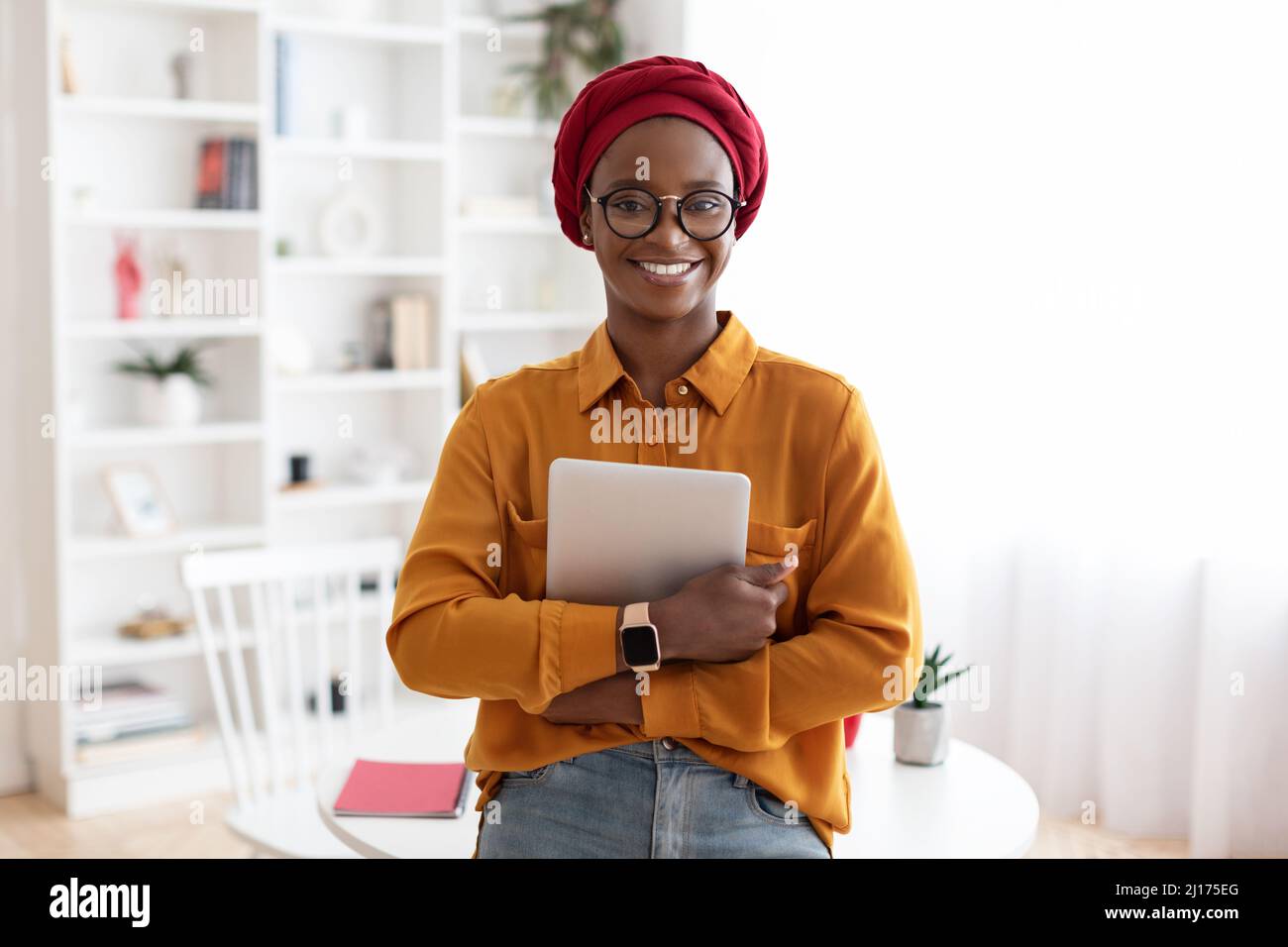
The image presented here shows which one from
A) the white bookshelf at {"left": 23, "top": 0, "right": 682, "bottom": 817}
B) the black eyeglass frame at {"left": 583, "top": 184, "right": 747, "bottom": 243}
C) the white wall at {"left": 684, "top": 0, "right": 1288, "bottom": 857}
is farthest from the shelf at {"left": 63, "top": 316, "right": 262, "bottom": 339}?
the black eyeglass frame at {"left": 583, "top": 184, "right": 747, "bottom": 243}

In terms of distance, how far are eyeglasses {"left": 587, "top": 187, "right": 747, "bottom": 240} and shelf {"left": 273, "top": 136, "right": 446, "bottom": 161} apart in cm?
284

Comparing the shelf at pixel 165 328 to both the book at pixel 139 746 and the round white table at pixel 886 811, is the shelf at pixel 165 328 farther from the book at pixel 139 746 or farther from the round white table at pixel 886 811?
the round white table at pixel 886 811

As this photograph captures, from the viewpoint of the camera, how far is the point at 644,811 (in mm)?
1219

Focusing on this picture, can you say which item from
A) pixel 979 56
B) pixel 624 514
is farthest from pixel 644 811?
pixel 979 56

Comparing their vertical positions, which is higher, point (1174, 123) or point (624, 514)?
point (1174, 123)

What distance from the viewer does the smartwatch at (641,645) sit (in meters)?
1.19

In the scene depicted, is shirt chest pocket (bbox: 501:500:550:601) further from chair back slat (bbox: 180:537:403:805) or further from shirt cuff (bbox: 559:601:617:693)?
chair back slat (bbox: 180:537:403:805)

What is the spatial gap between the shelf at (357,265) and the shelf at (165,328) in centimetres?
21

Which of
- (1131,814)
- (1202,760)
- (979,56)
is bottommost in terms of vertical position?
(1131,814)

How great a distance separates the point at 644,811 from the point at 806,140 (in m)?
2.89

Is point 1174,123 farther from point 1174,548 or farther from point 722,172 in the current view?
point 722,172
